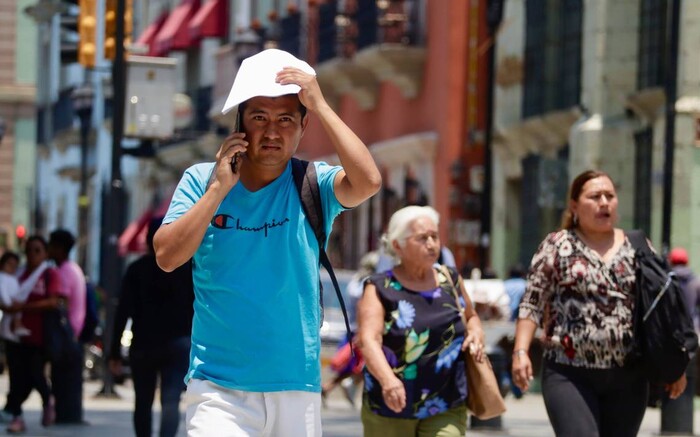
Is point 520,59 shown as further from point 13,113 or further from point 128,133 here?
point 13,113

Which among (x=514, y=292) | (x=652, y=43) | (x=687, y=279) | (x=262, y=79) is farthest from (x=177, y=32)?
(x=262, y=79)

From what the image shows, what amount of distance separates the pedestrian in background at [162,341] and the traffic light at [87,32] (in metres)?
8.76

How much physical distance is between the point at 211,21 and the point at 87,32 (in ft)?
74.0

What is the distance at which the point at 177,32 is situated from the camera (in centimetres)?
4403

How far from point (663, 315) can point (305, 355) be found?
282 centimetres

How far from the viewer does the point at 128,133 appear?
21469mm

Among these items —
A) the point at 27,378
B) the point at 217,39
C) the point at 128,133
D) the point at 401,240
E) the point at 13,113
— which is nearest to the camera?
the point at 401,240

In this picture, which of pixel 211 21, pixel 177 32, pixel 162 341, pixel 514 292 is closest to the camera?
pixel 162 341

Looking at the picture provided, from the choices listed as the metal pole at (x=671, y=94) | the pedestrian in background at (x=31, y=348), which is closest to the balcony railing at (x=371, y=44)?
the metal pole at (x=671, y=94)

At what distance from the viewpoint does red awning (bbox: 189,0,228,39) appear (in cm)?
4278

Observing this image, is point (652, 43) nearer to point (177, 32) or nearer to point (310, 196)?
point (310, 196)

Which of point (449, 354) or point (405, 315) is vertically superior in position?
point (405, 315)

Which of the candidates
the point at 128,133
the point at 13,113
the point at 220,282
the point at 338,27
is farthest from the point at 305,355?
the point at 13,113

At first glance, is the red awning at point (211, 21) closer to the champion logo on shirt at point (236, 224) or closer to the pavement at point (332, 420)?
the pavement at point (332, 420)
